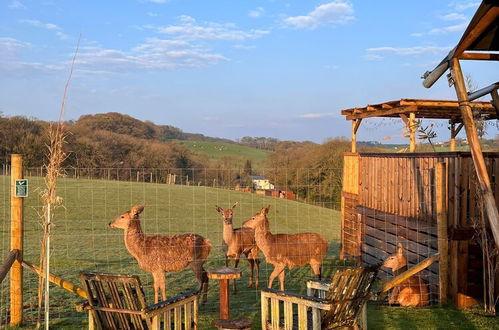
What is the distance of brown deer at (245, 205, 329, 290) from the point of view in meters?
10.2

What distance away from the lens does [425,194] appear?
1097 cm

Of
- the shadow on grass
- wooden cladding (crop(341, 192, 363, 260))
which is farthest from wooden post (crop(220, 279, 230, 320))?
wooden cladding (crop(341, 192, 363, 260))

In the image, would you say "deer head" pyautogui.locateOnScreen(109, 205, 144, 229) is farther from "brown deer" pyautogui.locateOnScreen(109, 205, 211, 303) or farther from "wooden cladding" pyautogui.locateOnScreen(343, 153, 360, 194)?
"wooden cladding" pyautogui.locateOnScreen(343, 153, 360, 194)

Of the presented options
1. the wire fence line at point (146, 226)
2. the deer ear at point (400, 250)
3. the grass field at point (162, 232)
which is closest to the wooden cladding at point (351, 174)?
the wire fence line at point (146, 226)

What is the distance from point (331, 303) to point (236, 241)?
221 inches

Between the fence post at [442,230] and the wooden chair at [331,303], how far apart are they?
4.12 m

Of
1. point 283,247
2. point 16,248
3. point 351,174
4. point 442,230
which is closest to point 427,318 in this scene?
point 442,230

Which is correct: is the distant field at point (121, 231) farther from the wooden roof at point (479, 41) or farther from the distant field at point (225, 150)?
the distant field at point (225, 150)

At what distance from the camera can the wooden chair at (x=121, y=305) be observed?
5.05 metres

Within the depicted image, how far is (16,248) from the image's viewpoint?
24.8 ft

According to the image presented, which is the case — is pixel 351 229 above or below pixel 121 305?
below

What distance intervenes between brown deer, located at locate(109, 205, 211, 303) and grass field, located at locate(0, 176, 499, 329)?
597mm

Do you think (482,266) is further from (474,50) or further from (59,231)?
(59,231)

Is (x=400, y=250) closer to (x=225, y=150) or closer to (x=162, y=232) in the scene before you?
(x=162, y=232)
